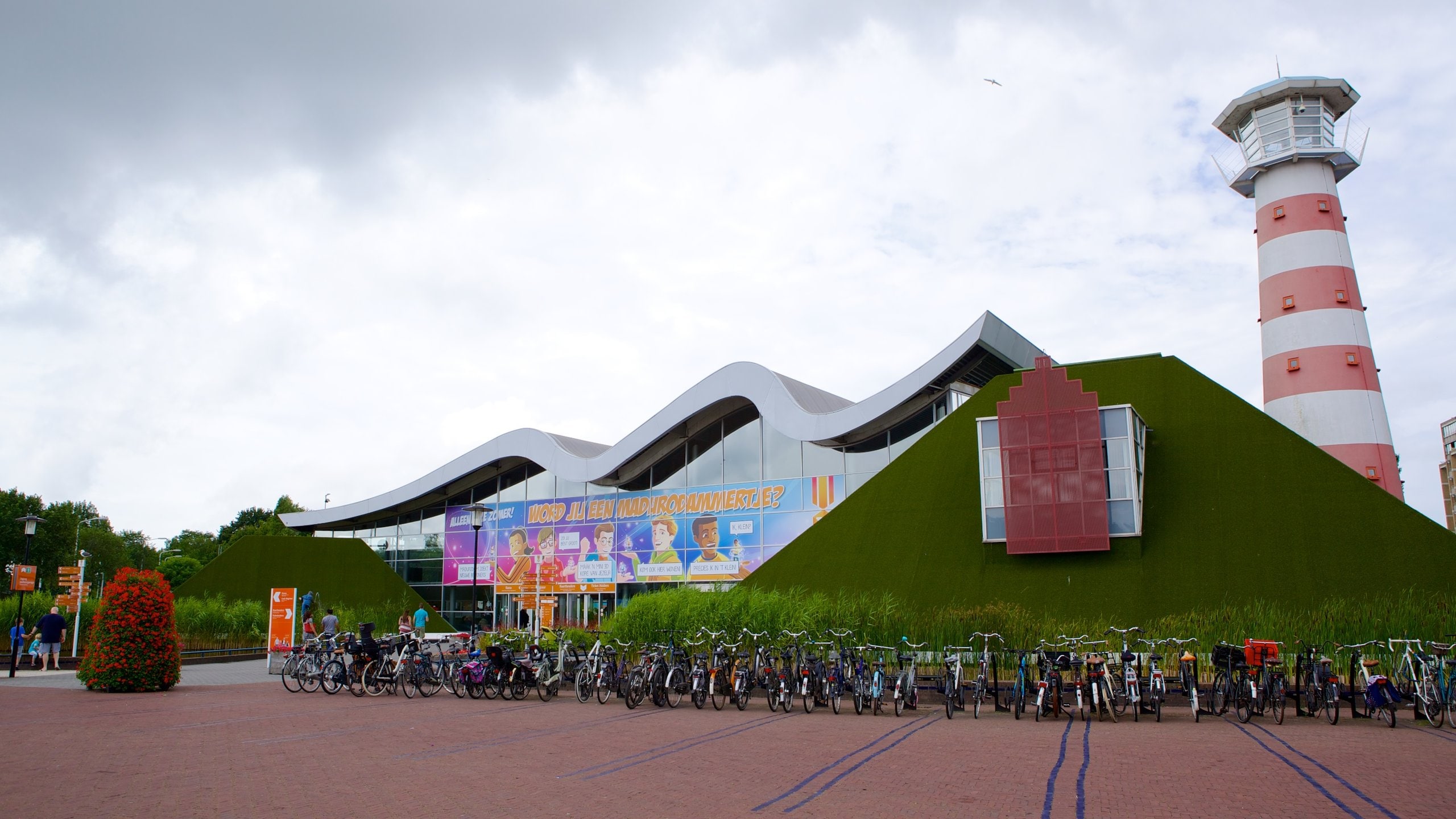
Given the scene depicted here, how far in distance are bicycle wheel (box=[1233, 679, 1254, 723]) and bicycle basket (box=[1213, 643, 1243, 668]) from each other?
0.92 feet

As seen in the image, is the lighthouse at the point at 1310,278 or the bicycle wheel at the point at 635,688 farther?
the lighthouse at the point at 1310,278

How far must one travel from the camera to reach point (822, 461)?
103 ft

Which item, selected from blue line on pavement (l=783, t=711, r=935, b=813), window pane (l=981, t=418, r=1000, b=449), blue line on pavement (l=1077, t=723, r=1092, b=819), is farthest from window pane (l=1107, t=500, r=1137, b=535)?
blue line on pavement (l=783, t=711, r=935, b=813)

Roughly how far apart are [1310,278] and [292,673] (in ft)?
87.3

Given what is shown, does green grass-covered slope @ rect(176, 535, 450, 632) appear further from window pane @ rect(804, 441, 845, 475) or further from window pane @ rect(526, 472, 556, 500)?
window pane @ rect(804, 441, 845, 475)

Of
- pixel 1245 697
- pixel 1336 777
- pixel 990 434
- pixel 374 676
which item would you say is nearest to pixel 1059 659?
pixel 1245 697

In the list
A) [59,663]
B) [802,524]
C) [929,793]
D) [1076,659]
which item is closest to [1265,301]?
[802,524]

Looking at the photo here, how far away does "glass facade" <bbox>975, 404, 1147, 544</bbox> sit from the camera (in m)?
19.7

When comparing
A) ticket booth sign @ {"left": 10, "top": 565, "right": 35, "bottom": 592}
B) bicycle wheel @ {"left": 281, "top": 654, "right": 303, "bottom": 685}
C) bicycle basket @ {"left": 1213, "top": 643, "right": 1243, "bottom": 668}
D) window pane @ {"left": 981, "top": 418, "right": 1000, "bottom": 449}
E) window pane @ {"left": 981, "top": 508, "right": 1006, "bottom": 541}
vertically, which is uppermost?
window pane @ {"left": 981, "top": 418, "right": 1000, "bottom": 449}

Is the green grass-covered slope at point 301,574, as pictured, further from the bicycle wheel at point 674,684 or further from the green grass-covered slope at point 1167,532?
the bicycle wheel at point 674,684

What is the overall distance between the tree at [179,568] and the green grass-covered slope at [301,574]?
51234mm

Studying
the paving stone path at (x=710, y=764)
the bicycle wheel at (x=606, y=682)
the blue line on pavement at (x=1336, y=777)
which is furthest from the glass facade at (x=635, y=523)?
the blue line on pavement at (x=1336, y=777)

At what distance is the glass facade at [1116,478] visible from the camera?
19.7 m

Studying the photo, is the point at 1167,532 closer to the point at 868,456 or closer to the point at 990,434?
the point at 990,434
